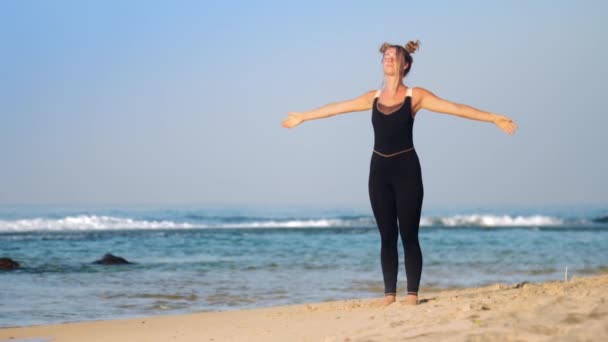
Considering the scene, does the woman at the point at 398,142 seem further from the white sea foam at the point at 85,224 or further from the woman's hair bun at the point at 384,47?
the white sea foam at the point at 85,224

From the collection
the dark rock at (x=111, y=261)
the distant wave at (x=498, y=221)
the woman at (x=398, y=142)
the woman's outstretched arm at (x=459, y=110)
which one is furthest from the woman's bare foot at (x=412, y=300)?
the distant wave at (x=498, y=221)

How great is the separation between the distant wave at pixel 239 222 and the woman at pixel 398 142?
101 feet

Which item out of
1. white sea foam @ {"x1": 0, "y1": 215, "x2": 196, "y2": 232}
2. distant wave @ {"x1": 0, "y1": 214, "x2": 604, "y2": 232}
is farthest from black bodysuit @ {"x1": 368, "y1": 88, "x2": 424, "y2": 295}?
white sea foam @ {"x1": 0, "y1": 215, "x2": 196, "y2": 232}

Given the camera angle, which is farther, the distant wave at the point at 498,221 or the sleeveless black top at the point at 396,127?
the distant wave at the point at 498,221

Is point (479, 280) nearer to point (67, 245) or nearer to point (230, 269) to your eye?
point (230, 269)

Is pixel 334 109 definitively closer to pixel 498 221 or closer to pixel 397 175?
pixel 397 175

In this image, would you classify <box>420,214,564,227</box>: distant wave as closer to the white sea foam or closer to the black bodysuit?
the white sea foam

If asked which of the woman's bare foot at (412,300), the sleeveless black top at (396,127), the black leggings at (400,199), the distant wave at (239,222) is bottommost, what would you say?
the woman's bare foot at (412,300)

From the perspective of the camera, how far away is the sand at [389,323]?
5.02 meters

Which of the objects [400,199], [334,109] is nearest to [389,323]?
[400,199]

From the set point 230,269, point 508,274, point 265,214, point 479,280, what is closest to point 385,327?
point 479,280

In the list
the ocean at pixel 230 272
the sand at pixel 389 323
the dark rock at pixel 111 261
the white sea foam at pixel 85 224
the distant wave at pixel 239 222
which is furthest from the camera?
the distant wave at pixel 239 222

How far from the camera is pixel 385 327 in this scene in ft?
18.4

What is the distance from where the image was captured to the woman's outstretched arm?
654 centimetres
